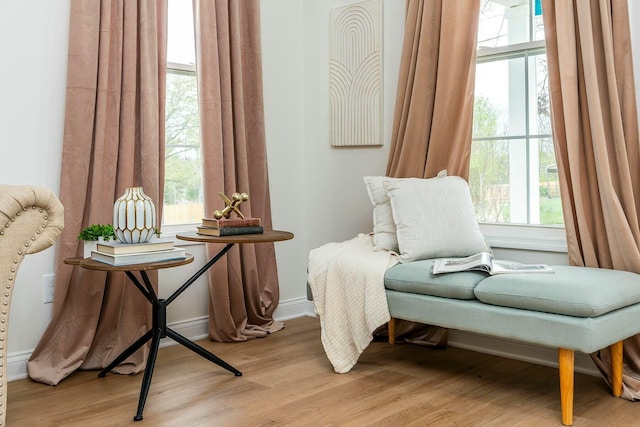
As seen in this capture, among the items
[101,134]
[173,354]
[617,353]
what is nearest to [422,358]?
[617,353]

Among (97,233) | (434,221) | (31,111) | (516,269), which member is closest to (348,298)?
(434,221)

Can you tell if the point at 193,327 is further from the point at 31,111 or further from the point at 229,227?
the point at 31,111

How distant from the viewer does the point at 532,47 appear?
3.20 metres

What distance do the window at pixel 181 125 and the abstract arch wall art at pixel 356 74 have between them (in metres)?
0.88

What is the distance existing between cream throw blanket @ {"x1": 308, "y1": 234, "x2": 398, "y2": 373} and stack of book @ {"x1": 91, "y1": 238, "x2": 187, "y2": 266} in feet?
2.24

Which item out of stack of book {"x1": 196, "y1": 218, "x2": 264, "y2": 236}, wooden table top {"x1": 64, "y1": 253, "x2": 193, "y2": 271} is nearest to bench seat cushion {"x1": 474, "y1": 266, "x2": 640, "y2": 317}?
stack of book {"x1": 196, "y1": 218, "x2": 264, "y2": 236}

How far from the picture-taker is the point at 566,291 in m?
2.33

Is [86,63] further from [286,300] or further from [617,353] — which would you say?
[617,353]

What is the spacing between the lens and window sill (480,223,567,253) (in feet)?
10.0

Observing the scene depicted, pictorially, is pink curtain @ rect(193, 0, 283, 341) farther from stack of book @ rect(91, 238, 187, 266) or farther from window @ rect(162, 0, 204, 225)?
stack of book @ rect(91, 238, 187, 266)

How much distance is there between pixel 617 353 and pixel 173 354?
2.09 m

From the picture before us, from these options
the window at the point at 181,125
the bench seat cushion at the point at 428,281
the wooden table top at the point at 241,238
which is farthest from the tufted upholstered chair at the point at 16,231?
the bench seat cushion at the point at 428,281

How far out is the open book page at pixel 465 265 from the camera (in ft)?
8.65

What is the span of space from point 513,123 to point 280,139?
1.47 meters
